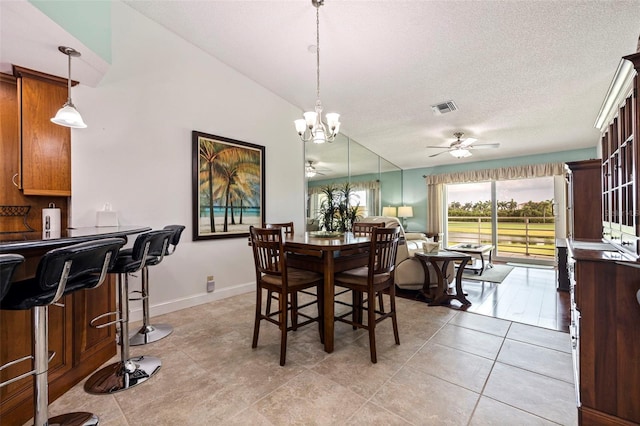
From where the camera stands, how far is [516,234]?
262 inches

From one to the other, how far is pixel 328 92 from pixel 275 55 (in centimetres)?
96

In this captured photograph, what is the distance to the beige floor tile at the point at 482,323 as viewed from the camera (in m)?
2.60

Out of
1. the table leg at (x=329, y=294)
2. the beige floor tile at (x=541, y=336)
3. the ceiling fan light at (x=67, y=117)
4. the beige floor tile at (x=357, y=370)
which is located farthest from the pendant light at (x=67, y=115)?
the beige floor tile at (x=541, y=336)

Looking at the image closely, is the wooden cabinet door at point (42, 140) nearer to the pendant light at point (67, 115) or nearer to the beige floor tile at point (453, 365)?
the pendant light at point (67, 115)

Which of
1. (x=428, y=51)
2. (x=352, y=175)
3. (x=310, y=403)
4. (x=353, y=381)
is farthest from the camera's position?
(x=352, y=175)

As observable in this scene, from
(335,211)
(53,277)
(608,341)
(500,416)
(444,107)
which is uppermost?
(444,107)

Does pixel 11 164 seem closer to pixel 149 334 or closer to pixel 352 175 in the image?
pixel 149 334

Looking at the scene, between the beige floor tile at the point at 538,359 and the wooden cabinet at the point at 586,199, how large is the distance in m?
2.03

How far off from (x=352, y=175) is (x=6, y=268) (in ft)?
18.6

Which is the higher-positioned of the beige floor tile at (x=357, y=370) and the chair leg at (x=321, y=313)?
the chair leg at (x=321, y=313)

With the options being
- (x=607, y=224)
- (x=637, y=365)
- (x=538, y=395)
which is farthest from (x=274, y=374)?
(x=607, y=224)

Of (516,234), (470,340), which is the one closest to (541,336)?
(470,340)

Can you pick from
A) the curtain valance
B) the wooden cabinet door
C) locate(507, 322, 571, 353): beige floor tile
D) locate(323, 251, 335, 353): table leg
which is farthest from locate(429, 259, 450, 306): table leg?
the curtain valance

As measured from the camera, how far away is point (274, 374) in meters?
1.91
